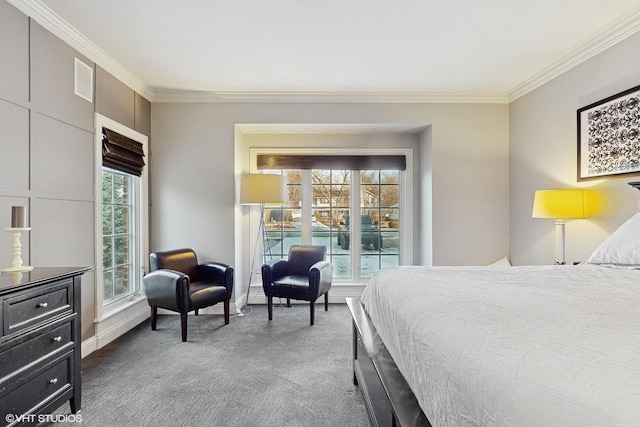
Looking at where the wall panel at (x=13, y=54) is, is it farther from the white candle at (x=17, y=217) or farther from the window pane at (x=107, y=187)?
the window pane at (x=107, y=187)

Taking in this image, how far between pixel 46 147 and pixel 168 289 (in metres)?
1.53

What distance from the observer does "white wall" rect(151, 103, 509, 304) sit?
4004 mm

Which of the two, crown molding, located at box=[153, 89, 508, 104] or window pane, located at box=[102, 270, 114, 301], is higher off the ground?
crown molding, located at box=[153, 89, 508, 104]

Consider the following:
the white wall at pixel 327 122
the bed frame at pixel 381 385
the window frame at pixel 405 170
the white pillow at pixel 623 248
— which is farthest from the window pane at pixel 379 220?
the white pillow at pixel 623 248

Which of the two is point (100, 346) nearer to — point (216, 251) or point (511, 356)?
point (216, 251)

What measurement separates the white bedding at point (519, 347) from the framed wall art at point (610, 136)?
1.28 m

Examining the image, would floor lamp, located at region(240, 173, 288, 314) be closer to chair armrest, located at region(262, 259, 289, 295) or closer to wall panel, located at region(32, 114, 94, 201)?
chair armrest, located at region(262, 259, 289, 295)

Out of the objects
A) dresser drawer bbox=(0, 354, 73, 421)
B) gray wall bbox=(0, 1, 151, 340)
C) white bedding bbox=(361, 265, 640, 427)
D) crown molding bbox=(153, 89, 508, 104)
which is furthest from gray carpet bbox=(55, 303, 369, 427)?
crown molding bbox=(153, 89, 508, 104)

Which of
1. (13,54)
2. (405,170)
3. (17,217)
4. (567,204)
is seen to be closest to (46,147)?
(13,54)

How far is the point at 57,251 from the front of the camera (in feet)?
8.41

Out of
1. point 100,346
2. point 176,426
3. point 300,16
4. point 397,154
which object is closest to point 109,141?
point 100,346

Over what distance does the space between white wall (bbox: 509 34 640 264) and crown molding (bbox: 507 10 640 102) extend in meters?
0.05

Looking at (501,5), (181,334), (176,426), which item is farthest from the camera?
(181,334)

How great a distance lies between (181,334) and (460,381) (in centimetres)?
312
